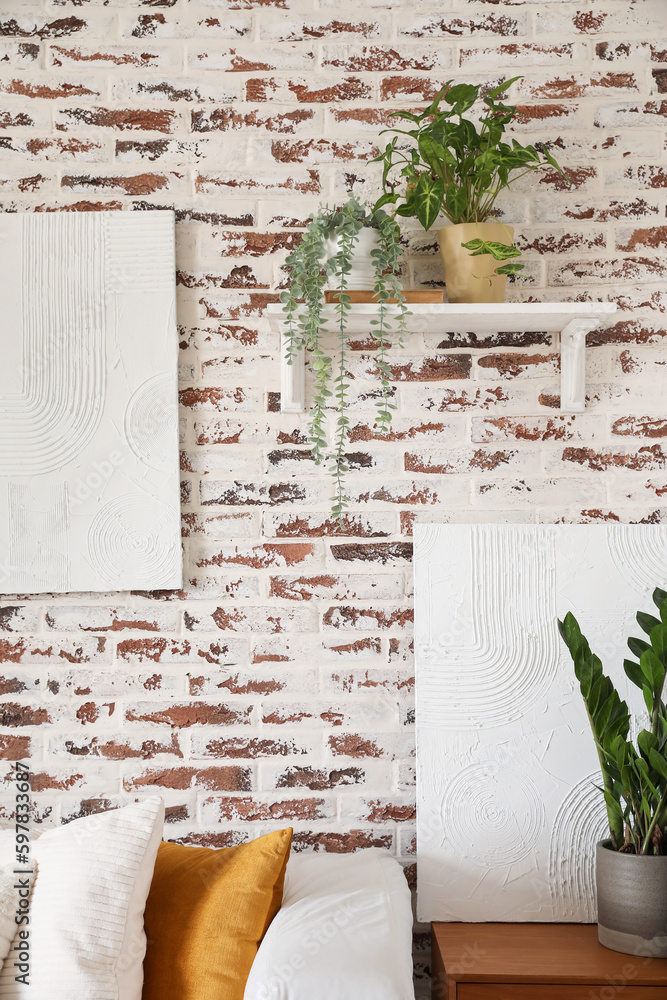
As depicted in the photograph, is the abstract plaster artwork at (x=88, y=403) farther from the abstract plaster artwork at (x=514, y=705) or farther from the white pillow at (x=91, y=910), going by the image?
the abstract plaster artwork at (x=514, y=705)

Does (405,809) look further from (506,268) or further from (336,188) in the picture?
(336,188)

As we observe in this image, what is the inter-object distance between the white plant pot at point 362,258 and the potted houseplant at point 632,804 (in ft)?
2.58

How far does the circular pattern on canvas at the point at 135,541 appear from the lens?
5.34 feet

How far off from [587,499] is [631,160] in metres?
0.76

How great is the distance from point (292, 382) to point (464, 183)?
549 millimetres

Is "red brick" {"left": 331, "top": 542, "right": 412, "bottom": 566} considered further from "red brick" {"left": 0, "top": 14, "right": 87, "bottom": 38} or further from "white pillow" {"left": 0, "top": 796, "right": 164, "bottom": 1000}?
"red brick" {"left": 0, "top": 14, "right": 87, "bottom": 38}

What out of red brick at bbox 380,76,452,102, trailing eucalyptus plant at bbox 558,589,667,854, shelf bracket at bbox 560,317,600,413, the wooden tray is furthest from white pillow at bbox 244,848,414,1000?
red brick at bbox 380,76,452,102

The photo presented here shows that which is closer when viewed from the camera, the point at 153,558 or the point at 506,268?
the point at 506,268

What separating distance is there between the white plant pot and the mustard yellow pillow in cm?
108

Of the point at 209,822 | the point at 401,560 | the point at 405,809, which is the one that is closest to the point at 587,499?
the point at 401,560

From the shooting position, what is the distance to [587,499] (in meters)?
1.66

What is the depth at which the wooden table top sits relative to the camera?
1266 millimetres

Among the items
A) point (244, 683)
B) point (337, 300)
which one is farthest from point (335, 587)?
point (337, 300)

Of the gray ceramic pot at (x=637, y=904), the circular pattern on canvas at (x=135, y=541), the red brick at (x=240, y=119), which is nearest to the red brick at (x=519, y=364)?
the red brick at (x=240, y=119)
